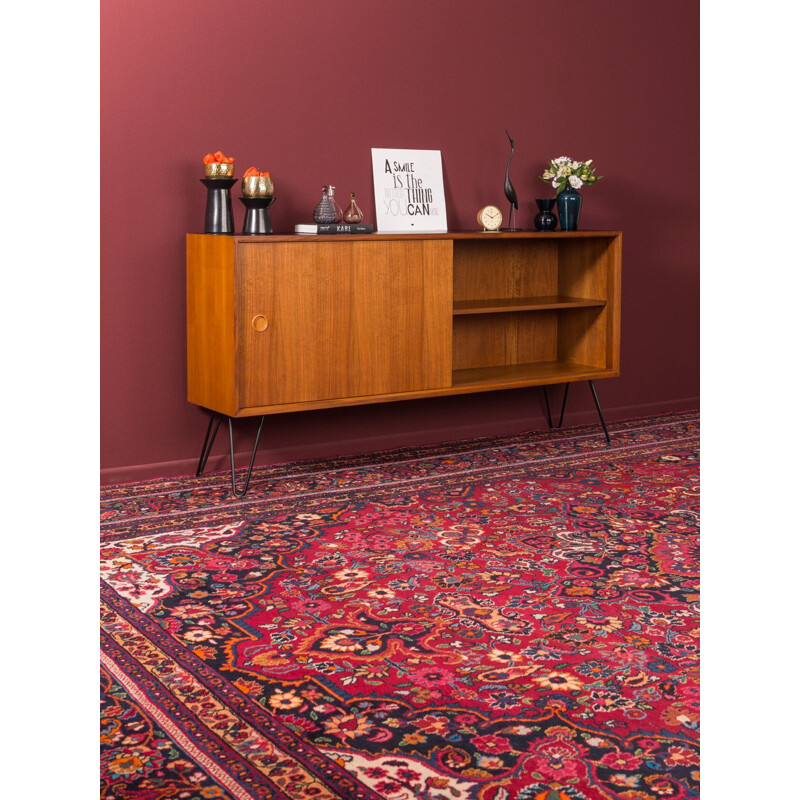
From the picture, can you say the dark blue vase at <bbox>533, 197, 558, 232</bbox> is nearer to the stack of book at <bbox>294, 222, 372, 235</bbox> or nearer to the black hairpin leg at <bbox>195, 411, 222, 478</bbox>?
the stack of book at <bbox>294, 222, 372, 235</bbox>

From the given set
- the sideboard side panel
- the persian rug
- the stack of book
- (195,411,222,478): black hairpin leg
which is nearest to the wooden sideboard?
the sideboard side panel

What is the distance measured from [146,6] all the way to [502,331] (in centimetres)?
235

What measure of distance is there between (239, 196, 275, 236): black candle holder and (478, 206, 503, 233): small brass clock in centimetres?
118

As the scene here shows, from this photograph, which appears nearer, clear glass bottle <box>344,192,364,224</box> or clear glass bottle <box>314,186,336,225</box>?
clear glass bottle <box>314,186,336,225</box>

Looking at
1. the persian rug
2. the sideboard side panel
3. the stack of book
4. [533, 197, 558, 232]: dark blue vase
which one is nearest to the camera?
the persian rug

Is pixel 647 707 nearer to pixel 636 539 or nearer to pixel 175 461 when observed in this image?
pixel 636 539

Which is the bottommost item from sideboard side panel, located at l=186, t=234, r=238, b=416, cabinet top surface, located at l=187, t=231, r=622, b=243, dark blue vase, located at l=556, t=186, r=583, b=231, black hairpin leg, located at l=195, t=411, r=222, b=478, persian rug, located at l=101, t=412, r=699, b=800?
persian rug, located at l=101, t=412, r=699, b=800

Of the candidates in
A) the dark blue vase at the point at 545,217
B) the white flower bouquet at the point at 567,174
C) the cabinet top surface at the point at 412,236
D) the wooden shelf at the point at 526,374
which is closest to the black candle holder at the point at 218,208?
the cabinet top surface at the point at 412,236

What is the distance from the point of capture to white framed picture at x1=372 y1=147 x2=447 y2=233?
4.69 metres

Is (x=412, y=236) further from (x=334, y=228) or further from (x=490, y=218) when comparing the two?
(x=490, y=218)

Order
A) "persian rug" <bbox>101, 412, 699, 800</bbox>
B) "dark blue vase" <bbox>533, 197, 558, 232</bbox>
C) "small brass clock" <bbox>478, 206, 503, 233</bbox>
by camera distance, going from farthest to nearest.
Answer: "dark blue vase" <bbox>533, 197, 558, 232</bbox>
"small brass clock" <bbox>478, 206, 503, 233</bbox>
"persian rug" <bbox>101, 412, 699, 800</bbox>

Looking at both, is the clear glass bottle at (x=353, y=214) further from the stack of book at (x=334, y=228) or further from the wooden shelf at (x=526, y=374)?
the wooden shelf at (x=526, y=374)

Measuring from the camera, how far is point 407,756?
1990 mm

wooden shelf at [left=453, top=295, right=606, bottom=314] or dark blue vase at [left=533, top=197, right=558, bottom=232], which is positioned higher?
dark blue vase at [left=533, top=197, right=558, bottom=232]
